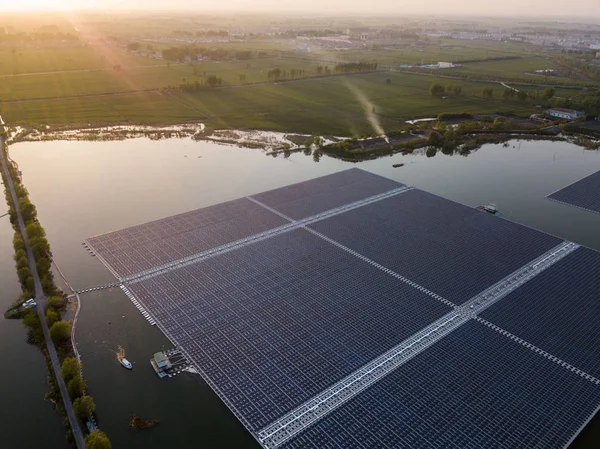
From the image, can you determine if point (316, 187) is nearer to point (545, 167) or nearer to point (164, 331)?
point (164, 331)

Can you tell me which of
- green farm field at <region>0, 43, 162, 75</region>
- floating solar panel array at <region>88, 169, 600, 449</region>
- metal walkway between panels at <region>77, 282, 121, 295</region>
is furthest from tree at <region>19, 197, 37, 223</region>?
green farm field at <region>0, 43, 162, 75</region>

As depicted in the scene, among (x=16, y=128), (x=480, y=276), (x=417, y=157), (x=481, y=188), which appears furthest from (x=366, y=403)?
(x=16, y=128)

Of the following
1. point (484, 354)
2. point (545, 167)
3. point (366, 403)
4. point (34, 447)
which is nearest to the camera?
point (34, 447)

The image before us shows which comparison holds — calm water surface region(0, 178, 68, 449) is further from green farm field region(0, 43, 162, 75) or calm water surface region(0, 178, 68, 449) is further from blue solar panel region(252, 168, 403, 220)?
green farm field region(0, 43, 162, 75)

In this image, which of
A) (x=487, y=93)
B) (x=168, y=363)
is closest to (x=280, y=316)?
(x=168, y=363)

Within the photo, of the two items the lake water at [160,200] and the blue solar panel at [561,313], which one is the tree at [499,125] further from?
the blue solar panel at [561,313]

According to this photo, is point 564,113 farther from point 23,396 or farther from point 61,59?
point 61,59

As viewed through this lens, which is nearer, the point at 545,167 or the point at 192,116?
the point at 545,167
